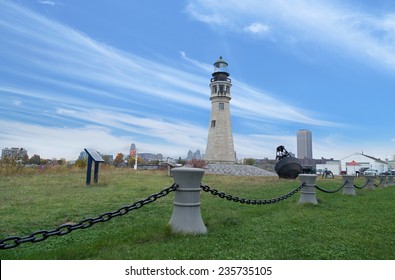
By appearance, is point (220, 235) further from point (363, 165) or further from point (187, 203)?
point (363, 165)

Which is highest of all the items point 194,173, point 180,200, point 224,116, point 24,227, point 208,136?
point 224,116

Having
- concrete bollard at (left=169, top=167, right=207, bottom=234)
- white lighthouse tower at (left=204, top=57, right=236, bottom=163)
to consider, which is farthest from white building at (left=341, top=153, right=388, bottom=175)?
concrete bollard at (left=169, top=167, right=207, bottom=234)

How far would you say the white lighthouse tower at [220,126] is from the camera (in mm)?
43656

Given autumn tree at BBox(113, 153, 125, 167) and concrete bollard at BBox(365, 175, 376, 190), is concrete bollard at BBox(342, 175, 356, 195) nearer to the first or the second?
concrete bollard at BBox(365, 175, 376, 190)

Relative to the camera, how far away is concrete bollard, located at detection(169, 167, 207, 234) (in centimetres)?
437

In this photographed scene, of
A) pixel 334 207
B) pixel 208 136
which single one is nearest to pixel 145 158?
pixel 208 136

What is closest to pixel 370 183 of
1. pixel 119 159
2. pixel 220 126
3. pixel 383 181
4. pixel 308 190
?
pixel 383 181

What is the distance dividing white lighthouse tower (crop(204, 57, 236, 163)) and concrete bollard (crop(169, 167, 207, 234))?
39.0 m

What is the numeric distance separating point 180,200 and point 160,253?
1107mm

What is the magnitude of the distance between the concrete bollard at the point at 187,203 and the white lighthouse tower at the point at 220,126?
128ft

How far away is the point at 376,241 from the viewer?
13.9 feet

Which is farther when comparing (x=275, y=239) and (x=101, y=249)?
(x=275, y=239)

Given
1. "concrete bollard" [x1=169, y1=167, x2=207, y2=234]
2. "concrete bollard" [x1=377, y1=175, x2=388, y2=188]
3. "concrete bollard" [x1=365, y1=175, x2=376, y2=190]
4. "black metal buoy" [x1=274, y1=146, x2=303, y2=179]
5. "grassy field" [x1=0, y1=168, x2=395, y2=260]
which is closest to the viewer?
"grassy field" [x1=0, y1=168, x2=395, y2=260]

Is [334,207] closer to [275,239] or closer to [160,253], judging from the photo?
[275,239]
